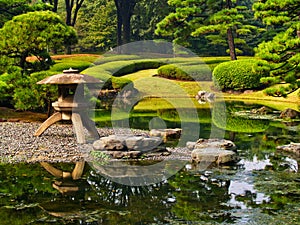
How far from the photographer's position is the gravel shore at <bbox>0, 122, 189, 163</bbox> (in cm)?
951

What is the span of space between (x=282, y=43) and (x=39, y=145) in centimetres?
700

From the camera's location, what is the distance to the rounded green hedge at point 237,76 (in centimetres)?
2368

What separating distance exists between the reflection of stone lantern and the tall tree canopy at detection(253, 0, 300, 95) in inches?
193

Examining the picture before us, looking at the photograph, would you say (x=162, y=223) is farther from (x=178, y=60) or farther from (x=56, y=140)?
(x=178, y=60)

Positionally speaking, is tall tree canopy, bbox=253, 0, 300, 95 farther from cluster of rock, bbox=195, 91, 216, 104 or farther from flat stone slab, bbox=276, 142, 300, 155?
cluster of rock, bbox=195, 91, 216, 104

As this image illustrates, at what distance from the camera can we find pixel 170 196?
6.97 m

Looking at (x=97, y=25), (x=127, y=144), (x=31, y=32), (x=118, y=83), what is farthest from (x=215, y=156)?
(x=97, y=25)

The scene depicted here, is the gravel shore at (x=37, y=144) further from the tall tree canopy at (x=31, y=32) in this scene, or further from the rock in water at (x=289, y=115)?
the rock in water at (x=289, y=115)

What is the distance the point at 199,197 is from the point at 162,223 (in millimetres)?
1260

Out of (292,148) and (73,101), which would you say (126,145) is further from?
(292,148)

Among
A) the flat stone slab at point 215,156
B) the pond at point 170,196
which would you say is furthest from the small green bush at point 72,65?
the pond at point 170,196

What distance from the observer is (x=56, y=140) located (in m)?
11.3

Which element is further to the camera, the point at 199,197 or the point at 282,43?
the point at 282,43

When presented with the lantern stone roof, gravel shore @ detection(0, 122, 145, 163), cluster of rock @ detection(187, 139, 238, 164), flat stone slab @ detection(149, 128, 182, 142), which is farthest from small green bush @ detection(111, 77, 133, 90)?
cluster of rock @ detection(187, 139, 238, 164)
